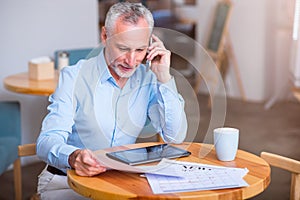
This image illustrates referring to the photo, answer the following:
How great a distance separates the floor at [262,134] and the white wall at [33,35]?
437 millimetres

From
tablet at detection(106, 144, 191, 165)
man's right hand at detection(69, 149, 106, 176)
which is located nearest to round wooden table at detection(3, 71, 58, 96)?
tablet at detection(106, 144, 191, 165)

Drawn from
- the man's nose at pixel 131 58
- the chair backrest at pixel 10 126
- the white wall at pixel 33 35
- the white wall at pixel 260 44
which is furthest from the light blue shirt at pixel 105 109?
the white wall at pixel 260 44

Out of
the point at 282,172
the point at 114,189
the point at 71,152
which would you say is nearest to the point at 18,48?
the point at 282,172

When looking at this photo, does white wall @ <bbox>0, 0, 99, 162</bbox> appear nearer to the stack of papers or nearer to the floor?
the floor

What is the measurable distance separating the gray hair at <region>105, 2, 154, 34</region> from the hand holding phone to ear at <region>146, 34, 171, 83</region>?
0.07 meters

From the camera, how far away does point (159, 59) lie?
2.06 meters

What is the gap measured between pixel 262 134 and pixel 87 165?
3417 mm

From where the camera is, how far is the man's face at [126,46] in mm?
1908

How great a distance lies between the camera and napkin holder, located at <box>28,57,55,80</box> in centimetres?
367

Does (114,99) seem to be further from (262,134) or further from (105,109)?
(262,134)

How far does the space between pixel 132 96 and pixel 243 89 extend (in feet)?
14.1

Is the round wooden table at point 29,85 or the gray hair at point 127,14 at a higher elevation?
the gray hair at point 127,14

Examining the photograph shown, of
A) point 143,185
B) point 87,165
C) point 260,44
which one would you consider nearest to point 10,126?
point 87,165

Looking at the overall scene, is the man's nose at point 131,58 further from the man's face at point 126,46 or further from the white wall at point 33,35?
the white wall at point 33,35
